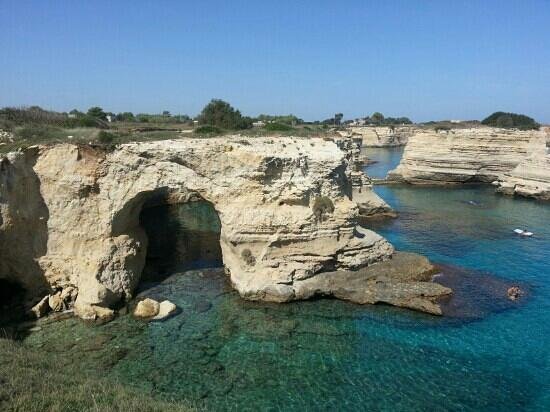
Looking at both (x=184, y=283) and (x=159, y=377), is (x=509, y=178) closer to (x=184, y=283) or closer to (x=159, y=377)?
(x=184, y=283)

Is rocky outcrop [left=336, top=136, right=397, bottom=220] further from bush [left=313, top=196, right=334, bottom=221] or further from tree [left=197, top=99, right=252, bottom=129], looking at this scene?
bush [left=313, top=196, right=334, bottom=221]

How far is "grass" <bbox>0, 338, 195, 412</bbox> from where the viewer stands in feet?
24.6

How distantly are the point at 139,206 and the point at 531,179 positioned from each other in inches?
1469

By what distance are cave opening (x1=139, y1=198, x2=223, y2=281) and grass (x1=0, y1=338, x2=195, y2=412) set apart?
27.8 ft

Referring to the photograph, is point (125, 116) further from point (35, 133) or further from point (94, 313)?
point (94, 313)

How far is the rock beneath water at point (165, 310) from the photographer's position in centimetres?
1462

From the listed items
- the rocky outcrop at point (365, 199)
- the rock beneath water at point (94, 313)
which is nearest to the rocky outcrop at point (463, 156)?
the rocky outcrop at point (365, 199)

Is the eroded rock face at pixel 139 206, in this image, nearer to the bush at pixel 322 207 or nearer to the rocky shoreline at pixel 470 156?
the bush at pixel 322 207

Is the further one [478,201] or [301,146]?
[478,201]

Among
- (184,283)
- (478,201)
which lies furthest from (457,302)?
(478,201)

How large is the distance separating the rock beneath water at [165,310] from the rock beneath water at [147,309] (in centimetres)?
11

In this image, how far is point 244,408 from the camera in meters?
10.4

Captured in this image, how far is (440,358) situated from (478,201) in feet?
93.4

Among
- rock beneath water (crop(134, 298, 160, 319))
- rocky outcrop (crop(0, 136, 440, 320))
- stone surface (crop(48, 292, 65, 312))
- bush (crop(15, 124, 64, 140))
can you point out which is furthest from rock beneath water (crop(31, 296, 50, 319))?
bush (crop(15, 124, 64, 140))
